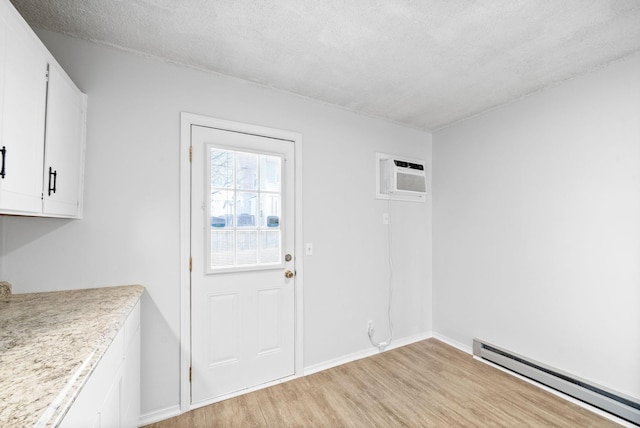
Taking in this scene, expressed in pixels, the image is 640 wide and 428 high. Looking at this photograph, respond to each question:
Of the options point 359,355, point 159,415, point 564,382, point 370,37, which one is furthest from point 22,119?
point 564,382

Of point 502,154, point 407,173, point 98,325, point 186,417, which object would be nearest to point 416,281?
point 407,173

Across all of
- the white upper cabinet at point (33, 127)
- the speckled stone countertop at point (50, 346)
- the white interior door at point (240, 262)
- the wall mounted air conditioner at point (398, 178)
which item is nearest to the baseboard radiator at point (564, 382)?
the wall mounted air conditioner at point (398, 178)

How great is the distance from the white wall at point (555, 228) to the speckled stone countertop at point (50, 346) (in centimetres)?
306

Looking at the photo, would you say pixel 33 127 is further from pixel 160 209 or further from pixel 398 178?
pixel 398 178

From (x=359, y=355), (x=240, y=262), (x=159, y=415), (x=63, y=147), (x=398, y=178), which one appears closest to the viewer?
(x=63, y=147)

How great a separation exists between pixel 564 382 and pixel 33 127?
3.76 m

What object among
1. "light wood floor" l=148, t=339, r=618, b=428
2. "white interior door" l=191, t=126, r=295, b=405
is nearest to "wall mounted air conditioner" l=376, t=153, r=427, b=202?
"white interior door" l=191, t=126, r=295, b=405

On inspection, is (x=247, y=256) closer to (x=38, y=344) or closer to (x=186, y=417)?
(x=186, y=417)

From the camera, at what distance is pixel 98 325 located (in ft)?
3.85

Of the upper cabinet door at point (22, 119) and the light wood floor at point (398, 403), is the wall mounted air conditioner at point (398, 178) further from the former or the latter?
the upper cabinet door at point (22, 119)

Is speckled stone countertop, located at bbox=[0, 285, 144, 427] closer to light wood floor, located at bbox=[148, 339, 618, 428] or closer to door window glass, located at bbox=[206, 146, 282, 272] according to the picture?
door window glass, located at bbox=[206, 146, 282, 272]

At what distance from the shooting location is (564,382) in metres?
2.24

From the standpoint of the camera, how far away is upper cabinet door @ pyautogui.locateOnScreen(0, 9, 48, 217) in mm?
1049

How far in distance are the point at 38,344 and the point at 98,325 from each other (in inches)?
7.8
